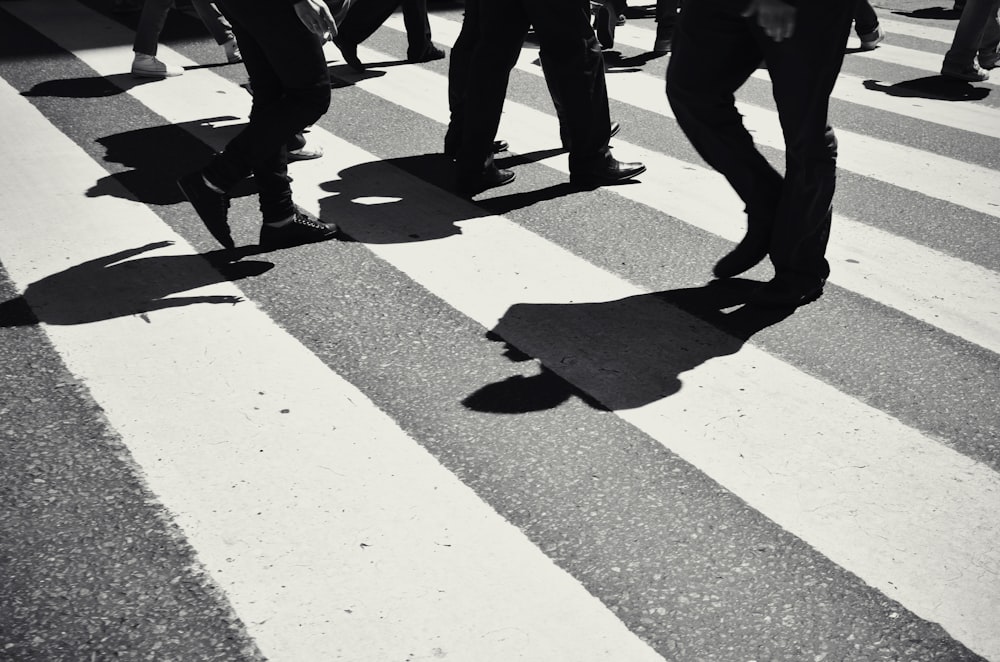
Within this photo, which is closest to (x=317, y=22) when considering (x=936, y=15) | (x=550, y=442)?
(x=550, y=442)

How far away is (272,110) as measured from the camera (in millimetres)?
4562

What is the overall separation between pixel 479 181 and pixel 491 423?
2384mm

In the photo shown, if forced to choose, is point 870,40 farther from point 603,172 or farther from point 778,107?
point 778,107

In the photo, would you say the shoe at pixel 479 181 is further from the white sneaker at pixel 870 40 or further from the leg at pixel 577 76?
the white sneaker at pixel 870 40

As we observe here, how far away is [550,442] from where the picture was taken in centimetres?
335

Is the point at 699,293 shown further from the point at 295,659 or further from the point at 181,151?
the point at 181,151

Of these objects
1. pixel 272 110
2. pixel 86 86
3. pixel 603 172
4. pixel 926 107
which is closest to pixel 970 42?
pixel 926 107

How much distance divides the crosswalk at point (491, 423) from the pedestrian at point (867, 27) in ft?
10.8

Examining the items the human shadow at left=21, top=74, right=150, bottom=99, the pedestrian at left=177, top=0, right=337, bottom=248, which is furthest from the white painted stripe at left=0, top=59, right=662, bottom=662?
the human shadow at left=21, top=74, right=150, bottom=99

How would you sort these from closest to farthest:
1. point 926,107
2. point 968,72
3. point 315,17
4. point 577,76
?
point 315,17, point 577,76, point 926,107, point 968,72

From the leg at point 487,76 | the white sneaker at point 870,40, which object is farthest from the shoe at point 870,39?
the leg at point 487,76

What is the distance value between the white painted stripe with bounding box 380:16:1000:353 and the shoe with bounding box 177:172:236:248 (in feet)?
6.71

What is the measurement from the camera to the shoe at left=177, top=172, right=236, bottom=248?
4523mm

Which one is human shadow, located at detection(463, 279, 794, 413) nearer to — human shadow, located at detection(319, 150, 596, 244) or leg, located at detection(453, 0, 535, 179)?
human shadow, located at detection(319, 150, 596, 244)
